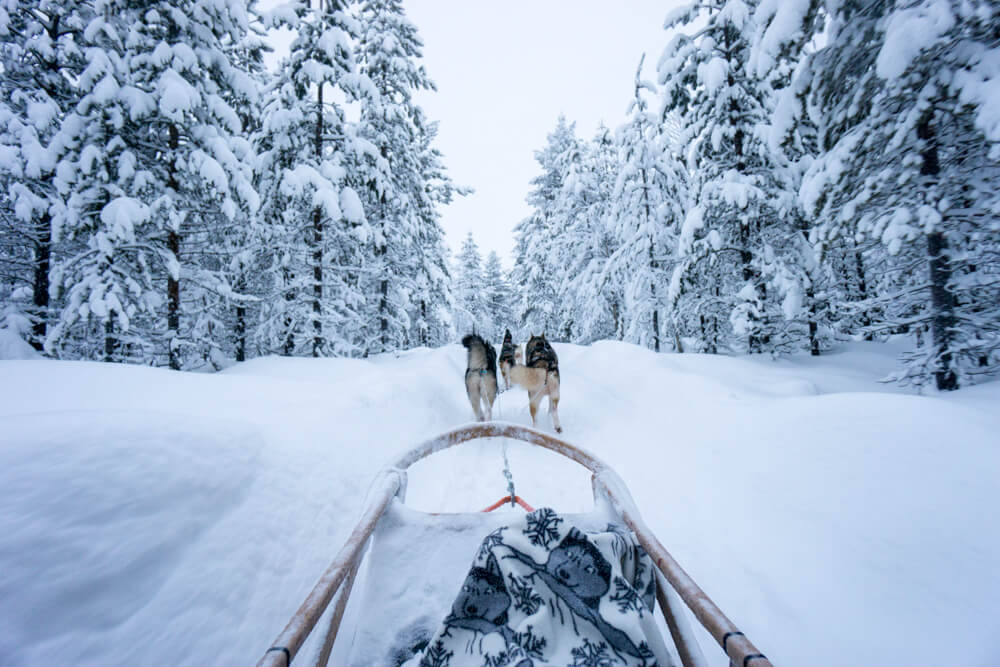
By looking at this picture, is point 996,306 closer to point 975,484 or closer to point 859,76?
point 859,76

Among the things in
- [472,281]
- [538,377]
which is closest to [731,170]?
[538,377]

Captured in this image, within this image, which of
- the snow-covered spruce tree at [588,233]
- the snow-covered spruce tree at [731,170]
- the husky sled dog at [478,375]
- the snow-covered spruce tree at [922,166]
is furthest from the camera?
the snow-covered spruce tree at [588,233]

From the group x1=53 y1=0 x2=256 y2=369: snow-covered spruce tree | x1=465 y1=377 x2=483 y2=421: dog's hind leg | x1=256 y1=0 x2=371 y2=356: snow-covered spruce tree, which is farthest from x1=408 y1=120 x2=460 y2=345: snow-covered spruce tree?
x1=465 y1=377 x2=483 y2=421: dog's hind leg

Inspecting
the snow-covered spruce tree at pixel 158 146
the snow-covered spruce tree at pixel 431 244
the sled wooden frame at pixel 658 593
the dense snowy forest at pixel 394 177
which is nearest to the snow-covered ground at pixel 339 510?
the sled wooden frame at pixel 658 593

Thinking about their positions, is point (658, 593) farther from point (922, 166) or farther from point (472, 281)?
point (472, 281)

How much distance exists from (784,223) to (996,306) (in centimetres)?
454

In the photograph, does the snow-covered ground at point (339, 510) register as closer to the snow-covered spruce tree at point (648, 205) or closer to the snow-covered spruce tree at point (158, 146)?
the snow-covered spruce tree at point (158, 146)

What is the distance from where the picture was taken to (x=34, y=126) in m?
6.09

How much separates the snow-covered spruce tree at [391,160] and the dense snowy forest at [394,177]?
0.10m

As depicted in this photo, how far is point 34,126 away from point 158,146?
5.69 feet

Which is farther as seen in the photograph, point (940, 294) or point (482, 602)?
point (940, 294)

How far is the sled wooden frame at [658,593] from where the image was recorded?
3.59ft

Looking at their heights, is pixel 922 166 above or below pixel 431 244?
below

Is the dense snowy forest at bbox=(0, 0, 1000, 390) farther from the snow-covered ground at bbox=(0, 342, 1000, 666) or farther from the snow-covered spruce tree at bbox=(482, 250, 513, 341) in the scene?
the snow-covered spruce tree at bbox=(482, 250, 513, 341)
